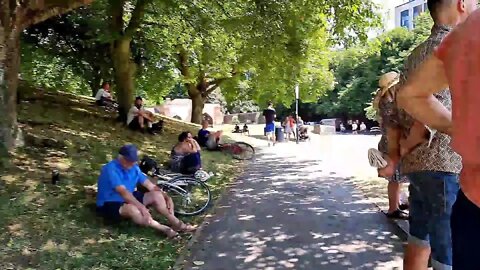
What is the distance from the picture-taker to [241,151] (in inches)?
643

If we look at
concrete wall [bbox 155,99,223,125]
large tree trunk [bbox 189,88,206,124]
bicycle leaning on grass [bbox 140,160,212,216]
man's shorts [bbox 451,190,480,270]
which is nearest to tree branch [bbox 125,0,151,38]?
bicycle leaning on grass [bbox 140,160,212,216]

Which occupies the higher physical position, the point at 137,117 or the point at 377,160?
the point at 137,117

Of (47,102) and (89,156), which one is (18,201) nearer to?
(89,156)

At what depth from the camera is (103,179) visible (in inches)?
257

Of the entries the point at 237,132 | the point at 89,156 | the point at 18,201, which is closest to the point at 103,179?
the point at 18,201

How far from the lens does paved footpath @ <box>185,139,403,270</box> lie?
5.55 m

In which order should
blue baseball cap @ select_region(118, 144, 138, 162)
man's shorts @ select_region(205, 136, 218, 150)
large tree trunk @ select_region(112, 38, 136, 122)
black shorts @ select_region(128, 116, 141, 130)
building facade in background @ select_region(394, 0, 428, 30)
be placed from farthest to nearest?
1. building facade in background @ select_region(394, 0, 428, 30)
2. man's shorts @ select_region(205, 136, 218, 150)
3. large tree trunk @ select_region(112, 38, 136, 122)
4. black shorts @ select_region(128, 116, 141, 130)
5. blue baseball cap @ select_region(118, 144, 138, 162)

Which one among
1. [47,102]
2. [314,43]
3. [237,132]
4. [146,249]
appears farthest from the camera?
[237,132]

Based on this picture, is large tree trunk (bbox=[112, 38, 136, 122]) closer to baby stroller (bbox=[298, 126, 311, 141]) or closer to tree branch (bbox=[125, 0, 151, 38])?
tree branch (bbox=[125, 0, 151, 38])

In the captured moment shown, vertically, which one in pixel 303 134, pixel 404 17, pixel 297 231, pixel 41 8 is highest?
pixel 404 17

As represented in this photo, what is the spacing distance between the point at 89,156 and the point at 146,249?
436 centimetres

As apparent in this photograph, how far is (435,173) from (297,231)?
3.92m

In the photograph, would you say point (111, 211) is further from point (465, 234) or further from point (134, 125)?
point (134, 125)

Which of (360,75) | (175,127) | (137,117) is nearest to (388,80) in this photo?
(137,117)
